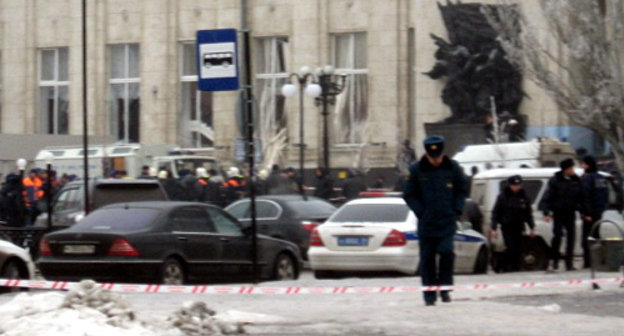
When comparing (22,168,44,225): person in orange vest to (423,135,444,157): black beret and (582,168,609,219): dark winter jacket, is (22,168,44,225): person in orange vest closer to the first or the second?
(582,168,609,219): dark winter jacket

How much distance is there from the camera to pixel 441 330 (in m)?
12.9

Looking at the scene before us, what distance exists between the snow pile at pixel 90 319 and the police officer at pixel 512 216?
35.8ft

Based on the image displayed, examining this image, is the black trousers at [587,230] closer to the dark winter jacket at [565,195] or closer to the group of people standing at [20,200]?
the dark winter jacket at [565,195]

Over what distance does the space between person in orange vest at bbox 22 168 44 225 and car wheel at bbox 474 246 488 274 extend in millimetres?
11719

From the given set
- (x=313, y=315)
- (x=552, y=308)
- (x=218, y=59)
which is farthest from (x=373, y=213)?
(x=313, y=315)

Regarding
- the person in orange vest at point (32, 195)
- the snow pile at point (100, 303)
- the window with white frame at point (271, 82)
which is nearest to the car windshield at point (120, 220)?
the snow pile at point (100, 303)

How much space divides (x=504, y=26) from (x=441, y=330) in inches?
936

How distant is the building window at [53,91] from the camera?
60031mm

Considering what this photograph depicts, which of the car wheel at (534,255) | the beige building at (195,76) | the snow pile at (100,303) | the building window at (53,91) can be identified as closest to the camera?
the snow pile at (100,303)

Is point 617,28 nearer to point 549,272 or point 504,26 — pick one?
point 504,26

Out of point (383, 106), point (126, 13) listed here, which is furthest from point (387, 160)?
point (126, 13)

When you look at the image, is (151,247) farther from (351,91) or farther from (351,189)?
(351,91)

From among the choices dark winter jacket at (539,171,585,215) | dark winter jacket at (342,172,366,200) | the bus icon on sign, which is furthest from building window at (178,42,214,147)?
the bus icon on sign

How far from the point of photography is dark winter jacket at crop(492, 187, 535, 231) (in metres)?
23.1
